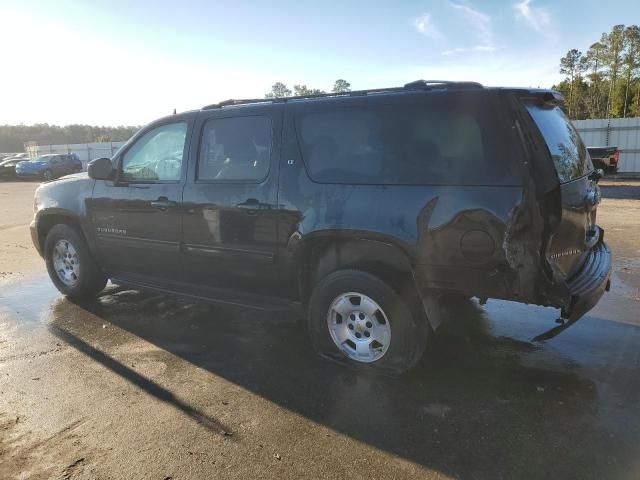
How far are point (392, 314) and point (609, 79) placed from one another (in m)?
51.3

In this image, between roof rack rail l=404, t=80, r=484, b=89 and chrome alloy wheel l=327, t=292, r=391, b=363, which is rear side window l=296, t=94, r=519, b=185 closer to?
roof rack rail l=404, t=80, r=484, b=89

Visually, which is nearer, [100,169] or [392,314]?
[392,314]

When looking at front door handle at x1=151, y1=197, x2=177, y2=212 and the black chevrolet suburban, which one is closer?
the black chevrolet suburban

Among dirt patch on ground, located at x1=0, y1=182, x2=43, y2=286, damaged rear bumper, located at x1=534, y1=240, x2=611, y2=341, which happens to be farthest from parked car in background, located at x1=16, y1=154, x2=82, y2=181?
damaged rear bumper, located at x1=534, y1=240, x2=611, y2=341

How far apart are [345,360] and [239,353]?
0.98m

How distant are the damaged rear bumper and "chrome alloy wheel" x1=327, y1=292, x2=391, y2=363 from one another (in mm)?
1089

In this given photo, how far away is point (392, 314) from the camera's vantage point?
3.67m

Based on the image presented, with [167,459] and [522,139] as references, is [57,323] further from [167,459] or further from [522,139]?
[522,139]

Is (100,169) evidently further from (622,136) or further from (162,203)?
(622,136)

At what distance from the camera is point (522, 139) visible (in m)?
3.22

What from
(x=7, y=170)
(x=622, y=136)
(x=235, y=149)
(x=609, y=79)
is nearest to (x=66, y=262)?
(x=235, y=149)

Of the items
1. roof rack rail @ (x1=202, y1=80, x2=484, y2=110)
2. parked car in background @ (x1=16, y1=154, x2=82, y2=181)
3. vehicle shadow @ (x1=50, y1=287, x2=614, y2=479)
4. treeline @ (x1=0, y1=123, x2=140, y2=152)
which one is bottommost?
vehicle shadow @ (x1=50, y1=287, x2=614, y2=479)

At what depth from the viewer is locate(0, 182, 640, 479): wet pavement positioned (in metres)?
2.82

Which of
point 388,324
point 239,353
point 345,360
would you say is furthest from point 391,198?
point 239,353
